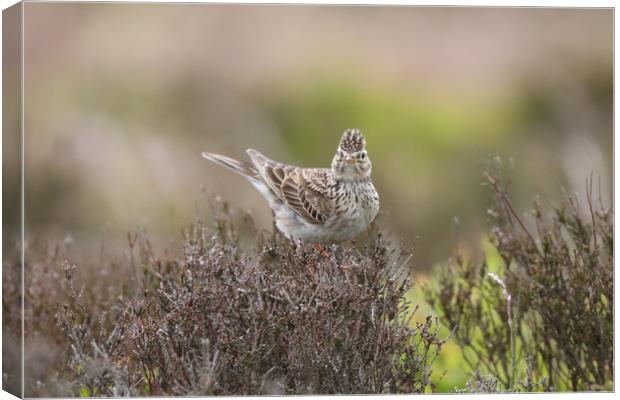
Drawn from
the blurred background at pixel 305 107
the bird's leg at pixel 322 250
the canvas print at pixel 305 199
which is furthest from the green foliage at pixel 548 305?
the bird's leg at pixel 322 250

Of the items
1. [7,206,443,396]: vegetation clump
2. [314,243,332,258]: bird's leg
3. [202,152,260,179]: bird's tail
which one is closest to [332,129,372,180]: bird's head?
[314,243,332,258]: bird's leg

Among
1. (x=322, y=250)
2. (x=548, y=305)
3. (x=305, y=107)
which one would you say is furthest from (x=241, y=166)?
(x=305, y=107)

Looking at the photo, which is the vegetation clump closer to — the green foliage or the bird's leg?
the bird's leg

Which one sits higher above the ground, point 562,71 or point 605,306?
point 562,71

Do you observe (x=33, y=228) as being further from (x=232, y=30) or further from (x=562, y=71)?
(x=562, y=71)

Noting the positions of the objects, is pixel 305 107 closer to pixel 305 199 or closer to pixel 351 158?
pixel 305 199

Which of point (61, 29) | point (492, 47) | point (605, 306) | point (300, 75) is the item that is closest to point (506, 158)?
point (300, 75)

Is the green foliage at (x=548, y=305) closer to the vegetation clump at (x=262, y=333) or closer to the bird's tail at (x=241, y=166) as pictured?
the vegetation clump at (x=262, y=333)

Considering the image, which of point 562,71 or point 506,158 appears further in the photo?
point 506,158
